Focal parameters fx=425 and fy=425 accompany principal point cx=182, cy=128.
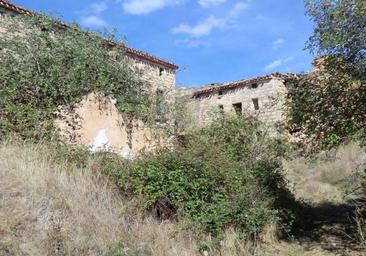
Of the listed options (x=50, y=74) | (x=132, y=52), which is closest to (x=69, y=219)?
(x=50, y=74)

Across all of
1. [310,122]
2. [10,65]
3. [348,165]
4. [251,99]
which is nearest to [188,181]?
[310,122]

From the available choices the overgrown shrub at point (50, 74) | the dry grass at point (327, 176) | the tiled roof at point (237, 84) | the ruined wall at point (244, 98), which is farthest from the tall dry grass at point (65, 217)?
the tiled roof at point (237, 84)

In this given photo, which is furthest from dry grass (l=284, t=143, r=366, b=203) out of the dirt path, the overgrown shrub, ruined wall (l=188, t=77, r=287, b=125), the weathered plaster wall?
ruined wall (l=188, t=77, r=287, b=125)

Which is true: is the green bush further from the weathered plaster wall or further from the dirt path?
the weathered plaster wall

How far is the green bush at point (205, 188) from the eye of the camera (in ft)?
24.4

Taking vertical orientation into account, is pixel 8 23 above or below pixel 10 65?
above

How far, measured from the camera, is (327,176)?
14594 millimetres

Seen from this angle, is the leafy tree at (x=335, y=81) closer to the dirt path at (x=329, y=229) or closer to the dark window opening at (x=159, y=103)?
the dirt path at (x=329, y=229)

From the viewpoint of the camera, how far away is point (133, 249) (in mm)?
5918

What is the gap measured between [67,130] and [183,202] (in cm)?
352

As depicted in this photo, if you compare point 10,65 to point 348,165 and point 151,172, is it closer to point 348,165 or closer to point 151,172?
point 151,172

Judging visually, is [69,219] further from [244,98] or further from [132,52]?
[244,98]

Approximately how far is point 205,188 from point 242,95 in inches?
658

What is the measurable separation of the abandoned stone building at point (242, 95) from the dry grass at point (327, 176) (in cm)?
584
